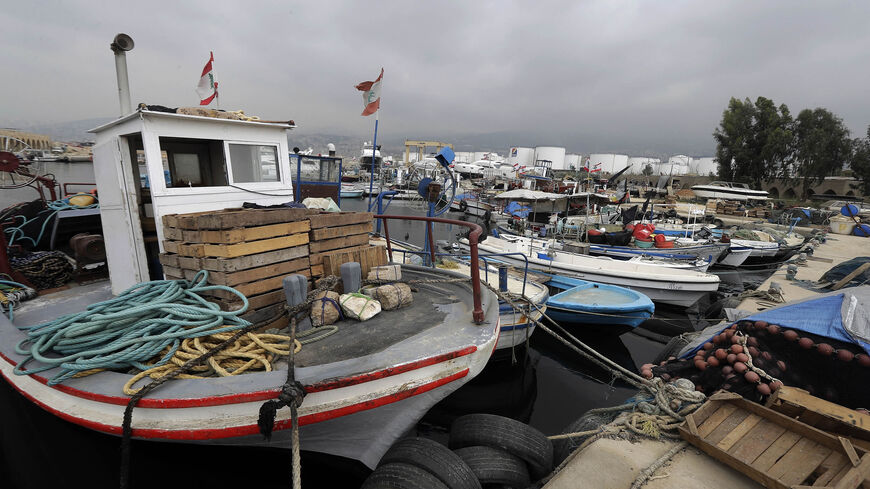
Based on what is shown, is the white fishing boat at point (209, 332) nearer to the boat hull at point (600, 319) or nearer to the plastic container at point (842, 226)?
the boat hull at point (600, 319)

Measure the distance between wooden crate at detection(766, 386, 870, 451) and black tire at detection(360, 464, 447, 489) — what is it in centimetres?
374

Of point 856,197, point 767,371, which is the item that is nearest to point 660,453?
point 767,371

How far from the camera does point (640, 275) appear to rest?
37.8ft

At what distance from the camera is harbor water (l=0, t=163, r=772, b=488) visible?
15.3 ft

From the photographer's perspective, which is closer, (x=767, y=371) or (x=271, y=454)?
(x=767, y=371)

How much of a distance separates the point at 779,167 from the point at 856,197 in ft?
27.2

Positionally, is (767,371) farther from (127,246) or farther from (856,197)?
(856,197)

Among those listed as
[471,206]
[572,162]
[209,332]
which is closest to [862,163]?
[471,206]

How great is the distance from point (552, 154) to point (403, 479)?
351ft

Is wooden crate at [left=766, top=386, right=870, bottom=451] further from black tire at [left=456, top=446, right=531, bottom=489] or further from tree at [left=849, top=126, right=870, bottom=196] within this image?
tree at [left=849, top=126, right=870, bottom=196]

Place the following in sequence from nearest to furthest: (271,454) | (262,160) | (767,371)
A: (767,371) → (271,454) → (262,160)

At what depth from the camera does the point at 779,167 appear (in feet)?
139

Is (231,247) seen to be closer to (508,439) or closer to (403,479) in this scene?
(403,479)

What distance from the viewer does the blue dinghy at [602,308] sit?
8.11m
